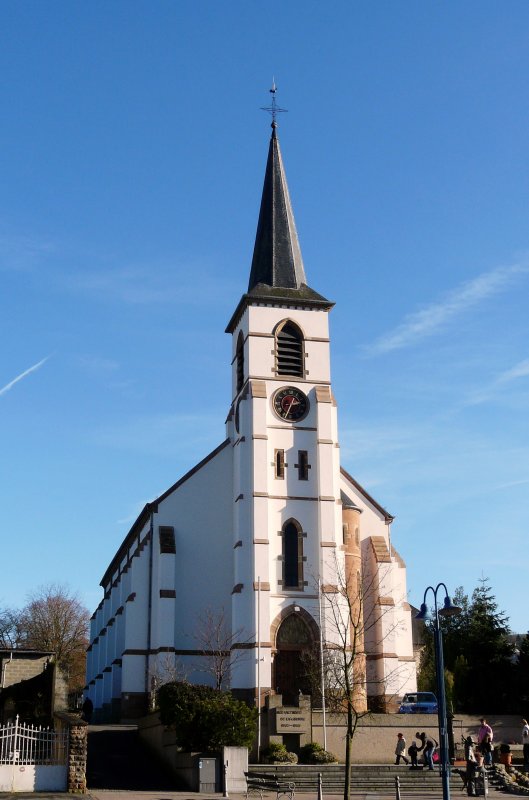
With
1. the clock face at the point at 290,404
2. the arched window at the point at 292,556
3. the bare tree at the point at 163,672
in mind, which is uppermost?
the clock face at the point at 290,404

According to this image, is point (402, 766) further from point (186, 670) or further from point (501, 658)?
point (501, 658)

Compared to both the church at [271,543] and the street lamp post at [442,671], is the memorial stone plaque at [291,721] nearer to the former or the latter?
the church at [271,543]

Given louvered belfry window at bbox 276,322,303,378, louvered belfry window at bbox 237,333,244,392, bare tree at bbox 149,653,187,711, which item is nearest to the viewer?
bare tree at bbox 149,653,187,711

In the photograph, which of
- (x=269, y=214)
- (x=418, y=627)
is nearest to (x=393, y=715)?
(x=269, y=214)

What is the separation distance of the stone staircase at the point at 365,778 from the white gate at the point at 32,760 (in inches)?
297

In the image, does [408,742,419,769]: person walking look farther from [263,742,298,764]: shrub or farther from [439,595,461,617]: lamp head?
[439,595,461,617]: lamp head

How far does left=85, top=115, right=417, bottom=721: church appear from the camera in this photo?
43750 millimetres

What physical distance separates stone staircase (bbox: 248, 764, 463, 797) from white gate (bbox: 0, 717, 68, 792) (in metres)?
7.54

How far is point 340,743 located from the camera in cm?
3697

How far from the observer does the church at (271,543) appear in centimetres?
4375

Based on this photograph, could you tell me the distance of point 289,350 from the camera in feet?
159

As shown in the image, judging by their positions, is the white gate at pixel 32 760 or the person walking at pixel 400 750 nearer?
the white gate at pixel 32 760

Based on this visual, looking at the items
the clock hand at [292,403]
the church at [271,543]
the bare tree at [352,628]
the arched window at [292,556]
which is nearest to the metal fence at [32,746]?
the bare tree at [352,628]

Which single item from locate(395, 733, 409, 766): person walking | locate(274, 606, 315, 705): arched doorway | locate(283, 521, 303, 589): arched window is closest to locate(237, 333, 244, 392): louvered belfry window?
locate(283, 521, 303, 589): arched window
